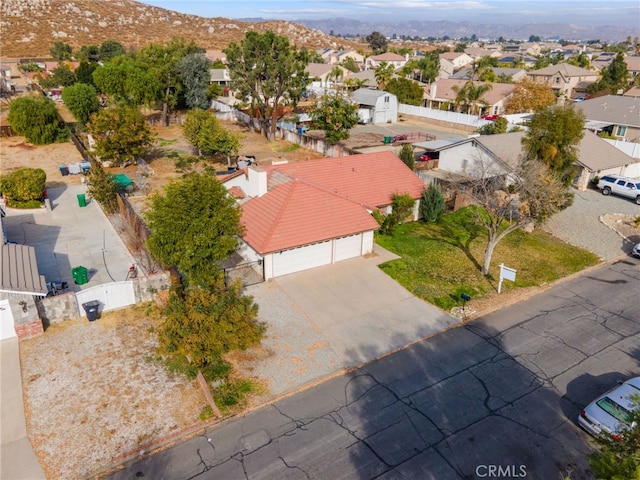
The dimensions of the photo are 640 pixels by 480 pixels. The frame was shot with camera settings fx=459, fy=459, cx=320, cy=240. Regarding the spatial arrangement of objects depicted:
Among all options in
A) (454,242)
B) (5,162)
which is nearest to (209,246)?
(454,242)

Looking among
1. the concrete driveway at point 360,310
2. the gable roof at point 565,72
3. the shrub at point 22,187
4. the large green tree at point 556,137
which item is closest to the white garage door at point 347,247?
the concrete driveway at point 360,310

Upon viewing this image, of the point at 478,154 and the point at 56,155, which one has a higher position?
the point at 478,154

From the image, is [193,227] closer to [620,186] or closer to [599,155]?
[620,186]

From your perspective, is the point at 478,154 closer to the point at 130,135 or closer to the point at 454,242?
the point at 454,242

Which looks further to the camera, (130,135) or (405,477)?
(130,135)

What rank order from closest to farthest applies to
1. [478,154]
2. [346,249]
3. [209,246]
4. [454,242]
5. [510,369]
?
[510,369] < [209,246] < [346,249] < [454,242] < [478,154]

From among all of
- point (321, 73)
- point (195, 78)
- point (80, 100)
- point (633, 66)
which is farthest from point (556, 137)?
point (633, 66)

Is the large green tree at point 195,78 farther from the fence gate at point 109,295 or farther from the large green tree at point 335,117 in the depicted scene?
the fence gate at point 109,295

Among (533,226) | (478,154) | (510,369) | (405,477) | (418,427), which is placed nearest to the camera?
(405,477)
